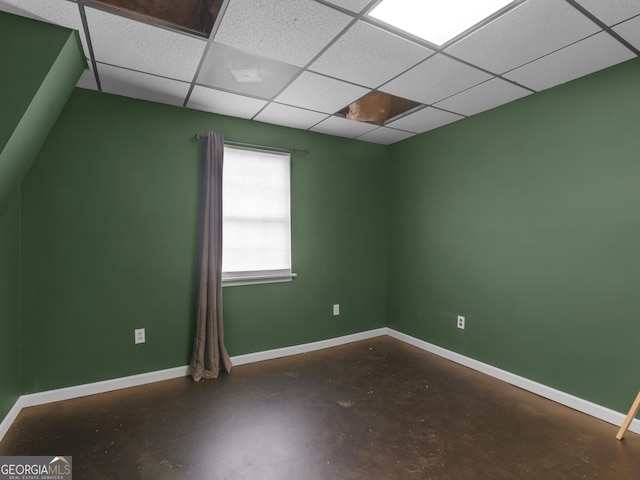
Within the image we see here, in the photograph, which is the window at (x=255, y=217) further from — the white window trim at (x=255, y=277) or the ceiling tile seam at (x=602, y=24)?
the ceiling tile seam at (x=602, y=24)

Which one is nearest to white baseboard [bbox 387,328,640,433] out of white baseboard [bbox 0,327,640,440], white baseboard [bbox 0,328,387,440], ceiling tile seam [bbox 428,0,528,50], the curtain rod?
white baseboard [bbox 0,327,640,440]

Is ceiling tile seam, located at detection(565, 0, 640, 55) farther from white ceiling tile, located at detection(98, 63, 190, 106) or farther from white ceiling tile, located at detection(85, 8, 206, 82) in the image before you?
white ceiling tile, located at detection(98, 63, 190, 106)

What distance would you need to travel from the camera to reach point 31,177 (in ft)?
8.11

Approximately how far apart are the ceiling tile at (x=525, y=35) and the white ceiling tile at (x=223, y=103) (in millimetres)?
1657

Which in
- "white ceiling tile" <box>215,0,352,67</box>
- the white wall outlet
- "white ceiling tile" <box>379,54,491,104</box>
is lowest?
the white wall outlet

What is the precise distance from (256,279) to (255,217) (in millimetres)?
636

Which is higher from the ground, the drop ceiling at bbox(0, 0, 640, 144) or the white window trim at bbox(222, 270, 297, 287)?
the drop ceiling at bbox(0, 0, 640, 144)

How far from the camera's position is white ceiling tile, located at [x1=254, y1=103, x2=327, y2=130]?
3.05 m

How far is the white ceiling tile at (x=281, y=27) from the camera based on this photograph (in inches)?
66.5

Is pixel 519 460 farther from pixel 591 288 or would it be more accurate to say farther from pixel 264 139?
pixel 264 139

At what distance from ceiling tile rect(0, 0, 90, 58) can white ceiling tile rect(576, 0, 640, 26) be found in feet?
8.57

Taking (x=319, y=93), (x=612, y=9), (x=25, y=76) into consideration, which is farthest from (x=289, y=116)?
(x=612, y=9)

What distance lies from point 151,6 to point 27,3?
1.94 ft

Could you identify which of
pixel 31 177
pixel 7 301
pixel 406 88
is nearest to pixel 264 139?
pixel 406 88
